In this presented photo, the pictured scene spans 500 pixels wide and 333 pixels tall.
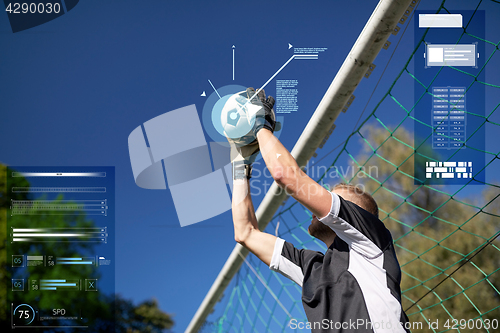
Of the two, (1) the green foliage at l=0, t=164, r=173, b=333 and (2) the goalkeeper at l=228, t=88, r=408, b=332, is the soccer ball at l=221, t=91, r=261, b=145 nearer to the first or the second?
(2) the goalkeeper at l=228, t=88, r=408, b=332

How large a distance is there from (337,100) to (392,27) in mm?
339

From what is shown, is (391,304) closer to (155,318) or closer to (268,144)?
(268,144)

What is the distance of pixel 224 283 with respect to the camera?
266 cm

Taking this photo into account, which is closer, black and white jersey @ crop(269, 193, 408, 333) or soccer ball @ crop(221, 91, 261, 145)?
black and white jersey @ crop(269, 193, 408, 333)

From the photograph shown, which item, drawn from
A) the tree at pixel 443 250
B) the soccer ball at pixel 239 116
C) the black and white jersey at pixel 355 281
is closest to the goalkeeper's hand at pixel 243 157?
the soccer ball at pixel 239 116

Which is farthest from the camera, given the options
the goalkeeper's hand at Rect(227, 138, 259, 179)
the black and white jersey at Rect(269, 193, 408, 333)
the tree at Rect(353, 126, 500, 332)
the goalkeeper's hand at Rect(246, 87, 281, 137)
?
the tree at Rect(353, 126, 500, 332)

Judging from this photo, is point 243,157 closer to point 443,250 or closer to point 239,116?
point 239,116

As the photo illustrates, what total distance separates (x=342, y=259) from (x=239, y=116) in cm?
58

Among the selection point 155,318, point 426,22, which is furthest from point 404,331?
point 155,318

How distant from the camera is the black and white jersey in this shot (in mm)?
1160

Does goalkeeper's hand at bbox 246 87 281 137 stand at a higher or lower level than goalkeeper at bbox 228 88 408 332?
higher

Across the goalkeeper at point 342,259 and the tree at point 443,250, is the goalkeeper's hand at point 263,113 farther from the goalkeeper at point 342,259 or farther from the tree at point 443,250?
the tree at point 443,250

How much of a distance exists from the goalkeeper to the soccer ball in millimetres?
24

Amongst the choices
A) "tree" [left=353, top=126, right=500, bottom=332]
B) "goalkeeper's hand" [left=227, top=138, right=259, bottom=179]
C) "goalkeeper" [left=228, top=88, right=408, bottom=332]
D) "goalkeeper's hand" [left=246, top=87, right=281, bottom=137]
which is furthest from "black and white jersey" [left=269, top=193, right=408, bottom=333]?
"tree" [left=353, top=126, right=500, bottom=332]
